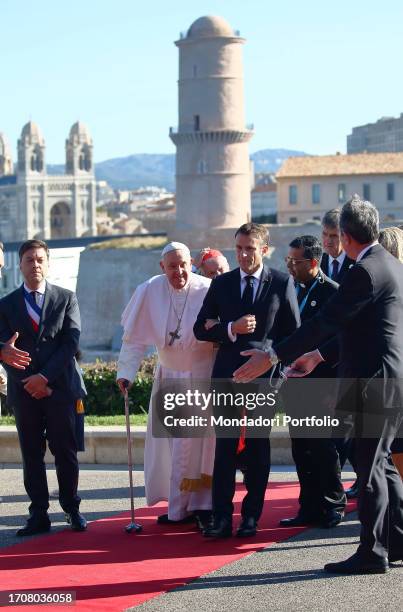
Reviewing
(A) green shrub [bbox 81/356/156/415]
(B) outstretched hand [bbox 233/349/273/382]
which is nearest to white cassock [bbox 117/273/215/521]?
(B) outstretched hand [bbox 233/349/273/382]

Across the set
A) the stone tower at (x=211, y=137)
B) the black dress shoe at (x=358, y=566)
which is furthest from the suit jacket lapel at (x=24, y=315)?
the stone tower at (x=211, y=137)

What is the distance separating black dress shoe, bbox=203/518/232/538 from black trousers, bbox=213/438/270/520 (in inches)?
1.1

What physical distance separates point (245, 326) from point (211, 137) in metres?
61.6

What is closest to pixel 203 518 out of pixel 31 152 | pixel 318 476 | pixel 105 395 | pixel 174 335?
pixel 318 476

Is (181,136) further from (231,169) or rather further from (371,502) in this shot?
(371,502)

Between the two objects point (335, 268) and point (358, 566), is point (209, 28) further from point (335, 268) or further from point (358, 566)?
point (358, 566)

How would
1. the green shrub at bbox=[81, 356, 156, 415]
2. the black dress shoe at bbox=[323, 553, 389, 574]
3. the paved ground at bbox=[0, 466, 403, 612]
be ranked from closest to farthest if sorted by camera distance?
1. the paved ground at bbox=[0, 466, 403, 612]
2. the black dress shoe at bbox=[323, 553, 389, 574]
3. the green shrub at bbox=[81, 356, 156, 415]

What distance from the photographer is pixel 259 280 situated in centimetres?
732

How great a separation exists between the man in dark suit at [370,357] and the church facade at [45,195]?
158 metres

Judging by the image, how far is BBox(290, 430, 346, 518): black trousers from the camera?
743 centimetres

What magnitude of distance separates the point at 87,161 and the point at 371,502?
176m

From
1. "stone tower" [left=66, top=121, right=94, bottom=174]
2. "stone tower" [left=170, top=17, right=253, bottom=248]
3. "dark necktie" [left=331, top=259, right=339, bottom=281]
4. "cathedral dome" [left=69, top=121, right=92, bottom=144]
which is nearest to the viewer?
"dark necktie" [left=331, top=259, right=339, bottom=281]

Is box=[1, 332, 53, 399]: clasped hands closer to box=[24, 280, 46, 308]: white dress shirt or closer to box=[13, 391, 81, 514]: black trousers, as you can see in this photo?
box=[13, 391, 81, 514]: black trousers

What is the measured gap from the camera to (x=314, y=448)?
7.52 m
